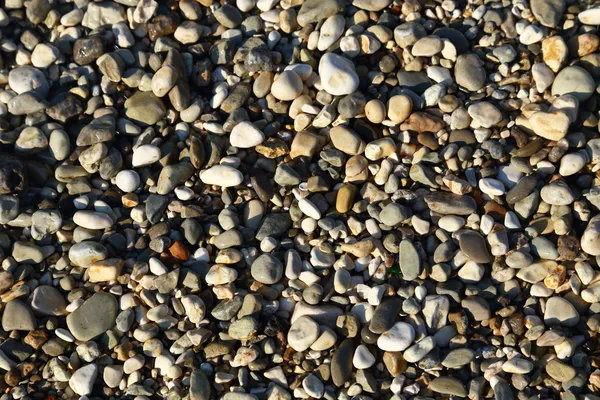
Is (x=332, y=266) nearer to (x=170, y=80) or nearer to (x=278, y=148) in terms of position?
(x=278, y=148)

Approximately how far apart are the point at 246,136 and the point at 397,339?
3.32ft

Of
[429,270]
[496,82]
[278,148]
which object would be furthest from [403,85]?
[429,270]

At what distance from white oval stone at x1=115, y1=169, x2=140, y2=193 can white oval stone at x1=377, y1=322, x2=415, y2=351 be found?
3.80 ft

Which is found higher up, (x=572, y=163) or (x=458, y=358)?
(x=572, y=163)

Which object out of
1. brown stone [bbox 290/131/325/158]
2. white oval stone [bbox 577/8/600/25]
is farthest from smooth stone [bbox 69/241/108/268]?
white oval stone [bbox 577/8/600/25]

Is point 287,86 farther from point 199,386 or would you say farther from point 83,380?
point 83,380

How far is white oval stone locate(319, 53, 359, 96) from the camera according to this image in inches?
102

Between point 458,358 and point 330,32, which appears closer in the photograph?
→ point 458,358

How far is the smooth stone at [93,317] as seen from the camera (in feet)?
7.65

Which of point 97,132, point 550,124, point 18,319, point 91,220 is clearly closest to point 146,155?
point 97,132

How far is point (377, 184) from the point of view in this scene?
2.53 meters

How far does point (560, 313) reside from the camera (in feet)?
7.57

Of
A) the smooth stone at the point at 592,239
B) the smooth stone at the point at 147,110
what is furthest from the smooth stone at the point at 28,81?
the smooth stone at the point at 592,239

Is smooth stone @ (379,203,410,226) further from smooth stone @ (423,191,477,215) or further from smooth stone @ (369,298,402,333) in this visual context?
smooth stone @ (369,298,402,333)
